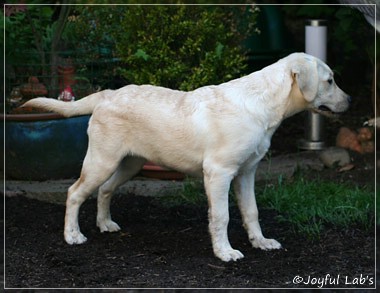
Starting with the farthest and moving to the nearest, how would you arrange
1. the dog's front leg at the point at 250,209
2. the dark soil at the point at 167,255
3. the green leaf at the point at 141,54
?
the green leaf at the point at 141,54 < the dog's front leg at the point at 250,209 < the dark soil at the point at 167,255

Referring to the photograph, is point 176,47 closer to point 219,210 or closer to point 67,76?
point 67,76

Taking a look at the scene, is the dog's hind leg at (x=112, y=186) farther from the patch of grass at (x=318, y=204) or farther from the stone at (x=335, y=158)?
the stone at (x=335, y=158)

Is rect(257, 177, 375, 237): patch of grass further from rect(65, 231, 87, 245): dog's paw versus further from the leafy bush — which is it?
rect(65, 231, 87, 245): dog's paw

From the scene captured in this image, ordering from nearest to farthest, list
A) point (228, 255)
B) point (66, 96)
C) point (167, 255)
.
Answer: point (228, 255) → point (167, 255) → point (66, 96)

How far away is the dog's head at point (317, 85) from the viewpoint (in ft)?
16.9

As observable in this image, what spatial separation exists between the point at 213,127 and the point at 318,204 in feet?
4.78

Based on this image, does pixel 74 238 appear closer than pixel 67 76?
Yes

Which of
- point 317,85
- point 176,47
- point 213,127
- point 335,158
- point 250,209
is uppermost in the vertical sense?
point 317,85

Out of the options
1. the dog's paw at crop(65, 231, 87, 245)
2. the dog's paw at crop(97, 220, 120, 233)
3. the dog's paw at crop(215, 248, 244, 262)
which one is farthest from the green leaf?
the dog's paw at crop(215, 248, 244, 262)

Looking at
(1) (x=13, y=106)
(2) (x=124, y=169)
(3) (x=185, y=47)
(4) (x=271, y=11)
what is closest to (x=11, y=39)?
(1) (x=13, y=106)

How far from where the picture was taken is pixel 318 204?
6277 mm

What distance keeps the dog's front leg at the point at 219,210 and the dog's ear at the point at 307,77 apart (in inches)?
26.7

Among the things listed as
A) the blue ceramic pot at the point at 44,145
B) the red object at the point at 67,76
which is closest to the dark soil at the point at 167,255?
A: the blue ceramic pot at the point at 44,145

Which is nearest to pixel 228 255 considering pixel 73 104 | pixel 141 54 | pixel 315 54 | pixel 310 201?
pixel 310 201
